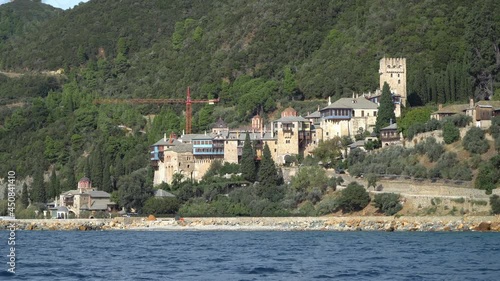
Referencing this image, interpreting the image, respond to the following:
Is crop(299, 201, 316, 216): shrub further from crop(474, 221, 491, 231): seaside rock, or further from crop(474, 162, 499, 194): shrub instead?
crop(474, 221, 491, 231): seaside rock

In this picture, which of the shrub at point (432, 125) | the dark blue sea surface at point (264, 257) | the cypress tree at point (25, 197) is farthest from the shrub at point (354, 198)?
the cypress tree at point (25, 197)

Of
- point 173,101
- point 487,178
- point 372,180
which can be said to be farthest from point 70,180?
point 487,178

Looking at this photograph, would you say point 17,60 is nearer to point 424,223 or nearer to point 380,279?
point 424,223

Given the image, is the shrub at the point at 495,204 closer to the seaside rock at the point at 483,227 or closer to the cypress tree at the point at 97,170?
the seaside rock at the point at 483,227

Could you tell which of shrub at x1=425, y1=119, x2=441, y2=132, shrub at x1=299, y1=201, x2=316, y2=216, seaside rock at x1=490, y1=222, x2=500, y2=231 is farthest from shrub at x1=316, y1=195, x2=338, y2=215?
seaside rock at x1=490, y1=222, x2=500, y2=231

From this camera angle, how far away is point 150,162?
354 ft

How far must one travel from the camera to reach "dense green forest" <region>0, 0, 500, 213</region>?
108375 millimetres

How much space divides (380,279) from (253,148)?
5059 cm

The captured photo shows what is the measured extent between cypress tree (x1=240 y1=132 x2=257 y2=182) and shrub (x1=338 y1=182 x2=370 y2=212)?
11.0 metres

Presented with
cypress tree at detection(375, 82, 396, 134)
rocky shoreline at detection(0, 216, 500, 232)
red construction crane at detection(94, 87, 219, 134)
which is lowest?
rocky shoreline at detection(0, 216, 500, 232)

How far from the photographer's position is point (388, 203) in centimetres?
8250

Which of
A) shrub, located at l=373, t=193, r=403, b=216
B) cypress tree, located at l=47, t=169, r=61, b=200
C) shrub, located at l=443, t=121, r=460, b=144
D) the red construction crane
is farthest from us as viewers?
the red construction crane

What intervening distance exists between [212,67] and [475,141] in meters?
56.5

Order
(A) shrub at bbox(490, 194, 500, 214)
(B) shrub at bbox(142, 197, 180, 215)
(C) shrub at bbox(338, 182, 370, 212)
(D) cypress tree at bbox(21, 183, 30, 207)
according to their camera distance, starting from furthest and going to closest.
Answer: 1. (D) cypress tree at bbox(21, 183, 30, 207)
2. (B) shrub at bbox(142, 197, 180, 215)
3. (C) shrub at bbox(338, 182, 370, 212)
4. (A) shrub at bbox(490, 194, 500, 214)
